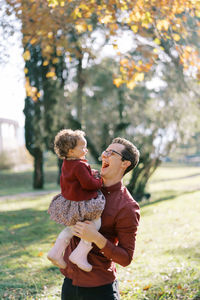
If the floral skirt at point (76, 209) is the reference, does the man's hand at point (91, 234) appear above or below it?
below

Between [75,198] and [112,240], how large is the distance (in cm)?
41

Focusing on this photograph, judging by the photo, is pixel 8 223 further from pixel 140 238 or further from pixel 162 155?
pixel 162 155

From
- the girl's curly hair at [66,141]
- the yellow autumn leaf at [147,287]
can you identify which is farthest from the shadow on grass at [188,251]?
the girl's curly hair at [66,141]

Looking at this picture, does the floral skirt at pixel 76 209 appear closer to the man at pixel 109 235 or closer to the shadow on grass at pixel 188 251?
the man at pixel 109 235

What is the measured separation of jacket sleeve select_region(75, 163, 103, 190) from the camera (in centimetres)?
238

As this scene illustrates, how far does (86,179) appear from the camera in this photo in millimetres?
2387

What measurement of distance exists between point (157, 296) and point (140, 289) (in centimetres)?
31

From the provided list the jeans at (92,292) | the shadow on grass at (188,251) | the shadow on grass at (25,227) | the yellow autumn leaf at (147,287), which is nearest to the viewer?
the jeans at (92,292)

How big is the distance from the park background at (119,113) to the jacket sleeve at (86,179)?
0.74m

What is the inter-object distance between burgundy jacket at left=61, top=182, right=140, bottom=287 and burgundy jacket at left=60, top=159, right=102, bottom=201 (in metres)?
0.13

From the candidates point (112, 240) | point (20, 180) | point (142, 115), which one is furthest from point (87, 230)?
point (20, 180)

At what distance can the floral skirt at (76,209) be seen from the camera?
233 centimetres

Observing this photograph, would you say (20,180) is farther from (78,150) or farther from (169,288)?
(78,150)

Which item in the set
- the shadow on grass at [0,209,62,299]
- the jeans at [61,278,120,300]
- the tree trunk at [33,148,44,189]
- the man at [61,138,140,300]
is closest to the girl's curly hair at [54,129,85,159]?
Result: the man at [61,138,140,300]
